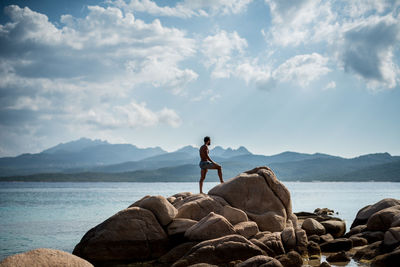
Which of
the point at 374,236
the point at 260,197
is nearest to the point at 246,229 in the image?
the point at 260,197

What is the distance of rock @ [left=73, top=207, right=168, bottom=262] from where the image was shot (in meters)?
13.5

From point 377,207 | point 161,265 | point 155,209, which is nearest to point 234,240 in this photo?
point 161,265

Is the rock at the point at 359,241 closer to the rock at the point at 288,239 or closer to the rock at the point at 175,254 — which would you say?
the rock at the point at 288,239

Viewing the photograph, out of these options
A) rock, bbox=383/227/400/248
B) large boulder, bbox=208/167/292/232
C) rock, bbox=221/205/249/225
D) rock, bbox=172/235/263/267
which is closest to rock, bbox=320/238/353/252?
large boulder, bbox=208/167/292/232

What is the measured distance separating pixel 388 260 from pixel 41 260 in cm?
1013

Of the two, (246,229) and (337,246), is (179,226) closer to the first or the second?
(246,229)

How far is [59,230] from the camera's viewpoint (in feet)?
81.5

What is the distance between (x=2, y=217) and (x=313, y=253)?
2880 centimetres

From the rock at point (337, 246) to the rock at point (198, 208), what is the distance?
4496mm

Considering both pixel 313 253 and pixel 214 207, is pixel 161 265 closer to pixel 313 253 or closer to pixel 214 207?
pixel 214 207

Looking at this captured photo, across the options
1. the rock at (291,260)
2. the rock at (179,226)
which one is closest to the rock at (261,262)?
the rock at (291,260)

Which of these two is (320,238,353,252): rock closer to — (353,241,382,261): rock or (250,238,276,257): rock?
(353,241,382,261): rock

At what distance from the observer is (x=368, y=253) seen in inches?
531

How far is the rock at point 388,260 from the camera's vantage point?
11520 mm
